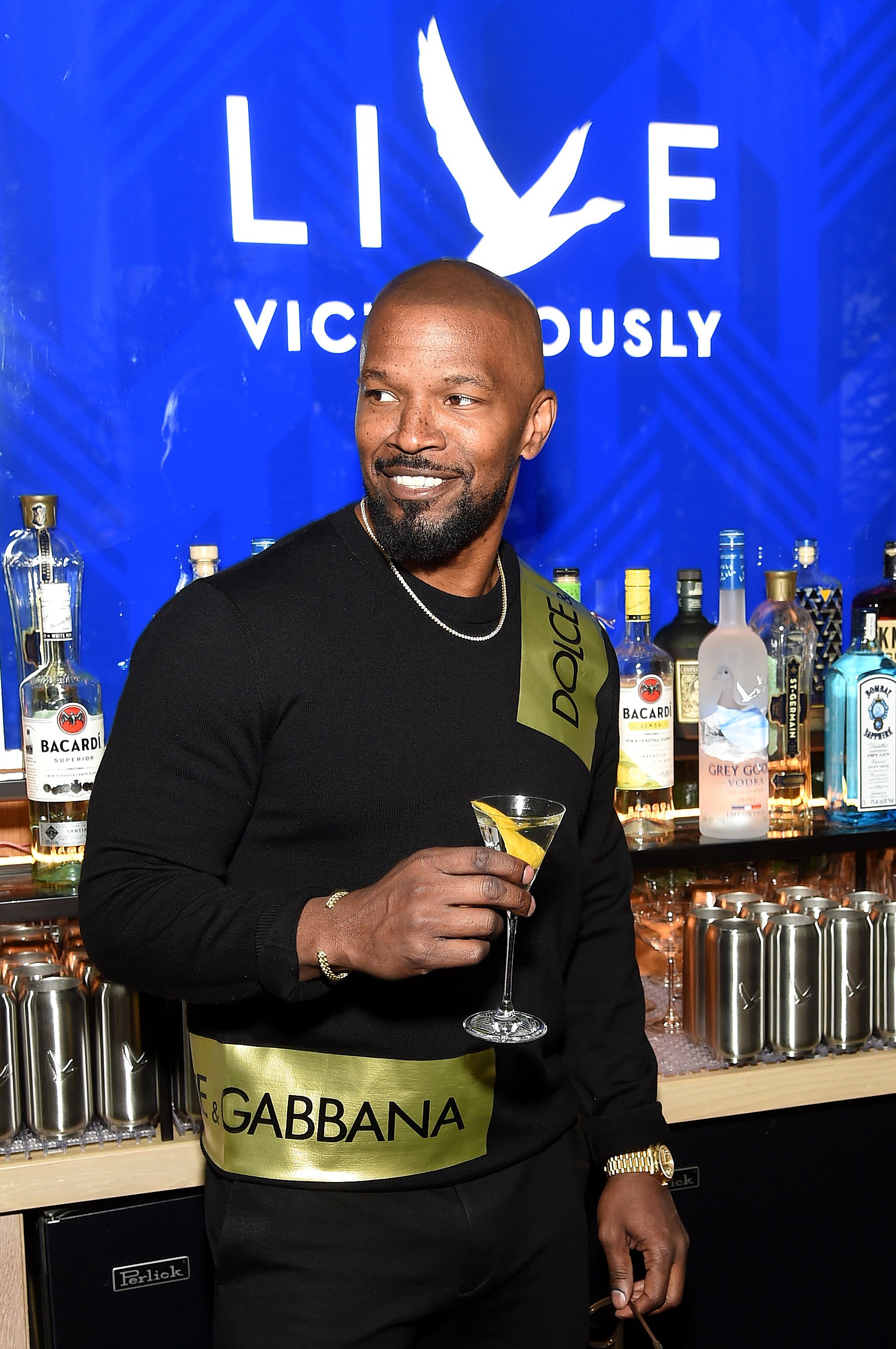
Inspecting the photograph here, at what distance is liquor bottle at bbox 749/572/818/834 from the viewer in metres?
2.37

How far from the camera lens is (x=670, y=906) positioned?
2512 mm

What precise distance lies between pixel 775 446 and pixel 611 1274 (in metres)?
1.79

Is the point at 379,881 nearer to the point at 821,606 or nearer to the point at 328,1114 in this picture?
the point at 328,1114

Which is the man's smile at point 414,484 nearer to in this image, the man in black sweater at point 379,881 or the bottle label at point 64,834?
the man in black sweater at point 379,881

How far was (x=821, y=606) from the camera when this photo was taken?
106 inches

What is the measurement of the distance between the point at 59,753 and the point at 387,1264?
93 centimetres

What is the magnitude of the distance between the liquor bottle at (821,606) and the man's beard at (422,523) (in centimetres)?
120

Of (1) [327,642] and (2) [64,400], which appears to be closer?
(1) [327,642]

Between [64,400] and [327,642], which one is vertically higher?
[64,400]

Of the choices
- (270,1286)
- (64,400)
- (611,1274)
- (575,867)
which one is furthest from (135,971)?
(64,400)

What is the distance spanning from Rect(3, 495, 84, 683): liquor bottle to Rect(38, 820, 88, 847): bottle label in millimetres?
358

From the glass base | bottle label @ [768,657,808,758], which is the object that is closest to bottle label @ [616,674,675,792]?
bottle label @ [768,657,808,758]

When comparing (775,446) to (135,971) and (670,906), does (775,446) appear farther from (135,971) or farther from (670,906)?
(135,971)

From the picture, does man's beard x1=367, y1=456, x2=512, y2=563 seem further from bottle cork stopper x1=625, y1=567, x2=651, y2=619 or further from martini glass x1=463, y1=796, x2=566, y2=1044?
bottle cork stopper x1=625, y1=567, x2=651, y2=619
